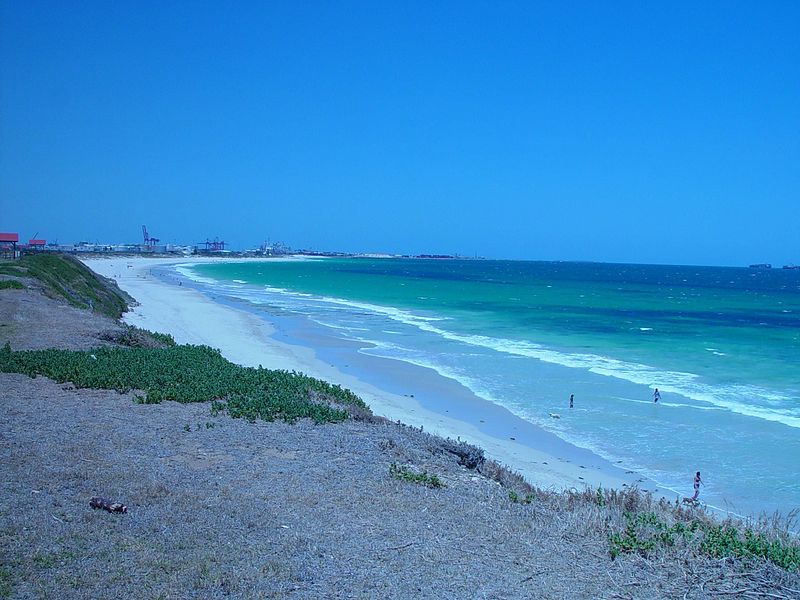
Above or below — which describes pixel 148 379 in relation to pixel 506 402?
above

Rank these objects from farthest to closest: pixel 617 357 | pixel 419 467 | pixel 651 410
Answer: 1. pixel 617 357
2. pixel 651 410
3. pixel 419 467

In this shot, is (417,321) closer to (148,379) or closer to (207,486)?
(148,379)

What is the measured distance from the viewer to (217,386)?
1357 cm

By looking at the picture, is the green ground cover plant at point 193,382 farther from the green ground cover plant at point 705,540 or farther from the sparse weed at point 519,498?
the green ground cover plant at point 705,540

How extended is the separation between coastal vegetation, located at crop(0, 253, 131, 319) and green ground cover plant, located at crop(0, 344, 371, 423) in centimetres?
1472

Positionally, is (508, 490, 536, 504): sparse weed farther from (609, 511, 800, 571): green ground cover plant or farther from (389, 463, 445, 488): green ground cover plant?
(609, 511, 800, 571): green ground cover plant

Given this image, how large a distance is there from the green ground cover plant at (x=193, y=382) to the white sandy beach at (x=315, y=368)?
3.34 meters

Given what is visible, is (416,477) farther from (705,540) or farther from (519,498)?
(705,540)

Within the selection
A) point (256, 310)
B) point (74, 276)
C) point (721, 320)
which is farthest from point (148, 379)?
point (721, 320)

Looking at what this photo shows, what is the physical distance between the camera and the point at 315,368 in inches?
947

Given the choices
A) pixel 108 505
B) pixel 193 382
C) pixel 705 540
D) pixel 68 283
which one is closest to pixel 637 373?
pixel 193 382

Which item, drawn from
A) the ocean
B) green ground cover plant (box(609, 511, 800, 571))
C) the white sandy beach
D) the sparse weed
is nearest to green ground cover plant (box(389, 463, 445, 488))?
the sparse weed

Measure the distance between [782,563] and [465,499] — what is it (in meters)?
3.43

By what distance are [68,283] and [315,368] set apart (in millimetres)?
18483
